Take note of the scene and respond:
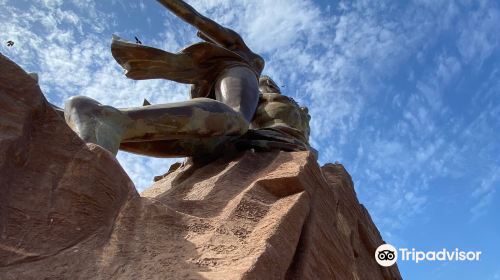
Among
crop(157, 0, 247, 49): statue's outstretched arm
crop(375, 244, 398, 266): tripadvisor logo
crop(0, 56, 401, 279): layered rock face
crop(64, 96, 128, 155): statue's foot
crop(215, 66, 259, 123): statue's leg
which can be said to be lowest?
crop(0, 56, 401, 279): layered rock face

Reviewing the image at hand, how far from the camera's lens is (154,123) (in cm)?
406

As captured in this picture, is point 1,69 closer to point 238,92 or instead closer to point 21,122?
point 21,122

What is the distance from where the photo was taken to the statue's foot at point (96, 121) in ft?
11.8

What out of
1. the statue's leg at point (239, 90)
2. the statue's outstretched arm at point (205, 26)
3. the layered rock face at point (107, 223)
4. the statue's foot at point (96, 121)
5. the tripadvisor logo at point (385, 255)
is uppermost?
the statue's outstretched arm at point (205, 26)

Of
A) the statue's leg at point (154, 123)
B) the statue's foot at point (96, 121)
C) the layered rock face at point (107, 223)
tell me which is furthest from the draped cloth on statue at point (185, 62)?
the layered rock face at point (107, 223)

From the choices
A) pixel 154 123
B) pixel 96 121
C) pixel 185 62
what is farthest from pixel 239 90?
pixel 96 121

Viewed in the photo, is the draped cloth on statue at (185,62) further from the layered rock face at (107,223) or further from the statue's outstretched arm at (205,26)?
the layered rock face at (107,223)

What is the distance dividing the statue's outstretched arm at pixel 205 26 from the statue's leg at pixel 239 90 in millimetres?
413

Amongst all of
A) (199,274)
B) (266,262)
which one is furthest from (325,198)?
(199,274)

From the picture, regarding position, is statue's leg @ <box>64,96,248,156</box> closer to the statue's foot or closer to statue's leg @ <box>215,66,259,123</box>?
the statue's foot

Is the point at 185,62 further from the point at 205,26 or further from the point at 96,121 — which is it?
the point at 96,121

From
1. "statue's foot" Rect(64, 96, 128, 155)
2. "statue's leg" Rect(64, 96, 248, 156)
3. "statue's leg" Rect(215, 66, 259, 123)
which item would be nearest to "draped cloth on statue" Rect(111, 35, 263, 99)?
"statue's leg" Rect(215, 66, 259, 123)

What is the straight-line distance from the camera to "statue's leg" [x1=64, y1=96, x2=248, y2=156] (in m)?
3.64

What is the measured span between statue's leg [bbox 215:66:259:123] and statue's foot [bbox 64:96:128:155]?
1.29m
